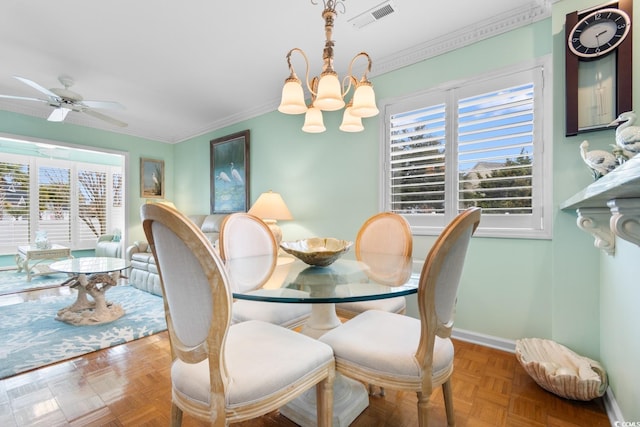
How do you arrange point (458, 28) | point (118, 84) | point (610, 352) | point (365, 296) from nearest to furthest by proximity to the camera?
point (365, 296) → point (610, 352) → point (458, 28) → point (118, 84)

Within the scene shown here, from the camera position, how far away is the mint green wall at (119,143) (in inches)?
156

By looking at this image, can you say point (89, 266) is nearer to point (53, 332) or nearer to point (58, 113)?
point (53, 332)

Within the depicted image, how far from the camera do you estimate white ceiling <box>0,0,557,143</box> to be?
2092mm

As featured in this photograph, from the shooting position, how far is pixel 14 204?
5.20 m

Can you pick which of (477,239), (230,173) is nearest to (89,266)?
(230,173)

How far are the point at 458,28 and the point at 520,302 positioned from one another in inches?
87.1

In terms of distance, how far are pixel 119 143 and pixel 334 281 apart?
5.21 metres

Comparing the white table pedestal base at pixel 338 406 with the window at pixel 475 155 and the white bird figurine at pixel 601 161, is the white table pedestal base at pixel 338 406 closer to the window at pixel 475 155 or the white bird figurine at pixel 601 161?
the window at pixel 475 155

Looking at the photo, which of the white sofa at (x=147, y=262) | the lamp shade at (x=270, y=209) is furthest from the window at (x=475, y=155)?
the white sofa at (x=147, y=262)

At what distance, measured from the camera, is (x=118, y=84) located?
3.31 meters

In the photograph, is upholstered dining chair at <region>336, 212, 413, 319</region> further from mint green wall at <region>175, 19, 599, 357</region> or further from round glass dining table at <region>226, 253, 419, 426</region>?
mint green wall at <region>175, 19, 599, 357</region>

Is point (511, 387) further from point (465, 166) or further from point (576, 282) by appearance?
point (465, 166)

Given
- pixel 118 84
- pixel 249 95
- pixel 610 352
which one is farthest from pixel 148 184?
pixel 610 352

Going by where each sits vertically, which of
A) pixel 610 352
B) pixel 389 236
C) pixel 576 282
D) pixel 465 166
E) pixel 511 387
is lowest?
pixel 511 387
